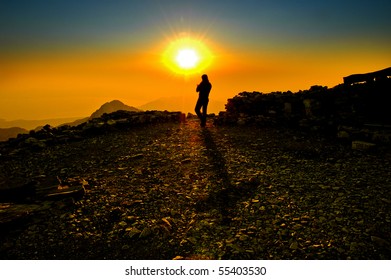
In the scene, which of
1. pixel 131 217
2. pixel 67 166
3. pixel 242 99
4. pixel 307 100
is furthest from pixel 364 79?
pixel 67 166

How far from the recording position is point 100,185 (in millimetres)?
7570

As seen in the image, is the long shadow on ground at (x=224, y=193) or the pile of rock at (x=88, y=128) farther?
the pile of rock at (x=88, y=128)

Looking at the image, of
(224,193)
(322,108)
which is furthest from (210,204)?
(322,108)

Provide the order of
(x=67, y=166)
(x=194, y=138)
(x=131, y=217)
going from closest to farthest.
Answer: (x=131, y=217), (x=67, y=166), (x=194, y=138)

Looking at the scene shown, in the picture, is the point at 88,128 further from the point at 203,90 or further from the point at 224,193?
the point at 224,193

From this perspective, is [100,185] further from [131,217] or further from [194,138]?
[194,138]

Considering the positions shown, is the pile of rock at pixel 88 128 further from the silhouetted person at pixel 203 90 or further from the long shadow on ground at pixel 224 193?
the long shadow on ground at pixel 224 193

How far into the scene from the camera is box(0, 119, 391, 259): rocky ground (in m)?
4.85

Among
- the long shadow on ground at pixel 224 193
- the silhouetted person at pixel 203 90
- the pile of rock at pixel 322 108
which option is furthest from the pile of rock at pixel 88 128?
the long shadow on ground at pixel 224 193

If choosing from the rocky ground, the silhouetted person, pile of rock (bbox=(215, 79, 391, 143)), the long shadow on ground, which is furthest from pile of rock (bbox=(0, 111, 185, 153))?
the long shadow on ground

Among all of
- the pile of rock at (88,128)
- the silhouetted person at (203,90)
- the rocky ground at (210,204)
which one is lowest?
the rocky ground at (210,204)

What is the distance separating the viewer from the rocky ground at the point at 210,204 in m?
4.85

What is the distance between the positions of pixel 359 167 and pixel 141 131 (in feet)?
31.6

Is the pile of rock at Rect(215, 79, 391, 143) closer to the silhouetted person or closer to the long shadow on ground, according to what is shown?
the silhouetted person
